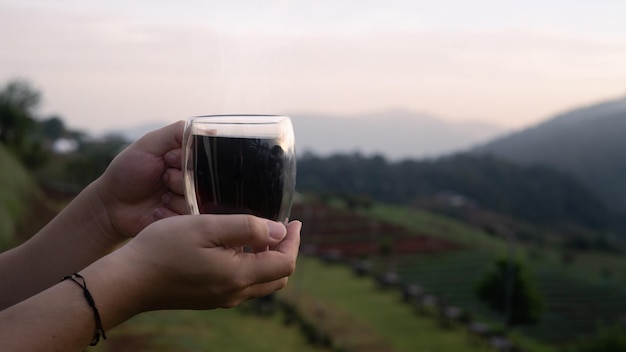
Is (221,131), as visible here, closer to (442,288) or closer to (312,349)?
(312,349)

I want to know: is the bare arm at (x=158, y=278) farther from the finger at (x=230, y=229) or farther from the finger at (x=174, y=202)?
the finger at (x=174, y=202)

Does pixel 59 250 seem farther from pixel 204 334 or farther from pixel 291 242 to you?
pixel 204 334

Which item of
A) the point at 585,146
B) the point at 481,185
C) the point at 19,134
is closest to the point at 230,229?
the point at 19,134

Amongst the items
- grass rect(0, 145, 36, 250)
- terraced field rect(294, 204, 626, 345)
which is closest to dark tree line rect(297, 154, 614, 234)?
terraced field rect(294, 204, 626, 345)

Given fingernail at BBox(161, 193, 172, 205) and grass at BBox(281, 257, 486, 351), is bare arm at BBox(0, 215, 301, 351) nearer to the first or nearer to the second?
fingernail at BBox(161, 193, 172, 205)

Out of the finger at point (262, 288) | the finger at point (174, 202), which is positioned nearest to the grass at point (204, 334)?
the finger at point (174, 202)
